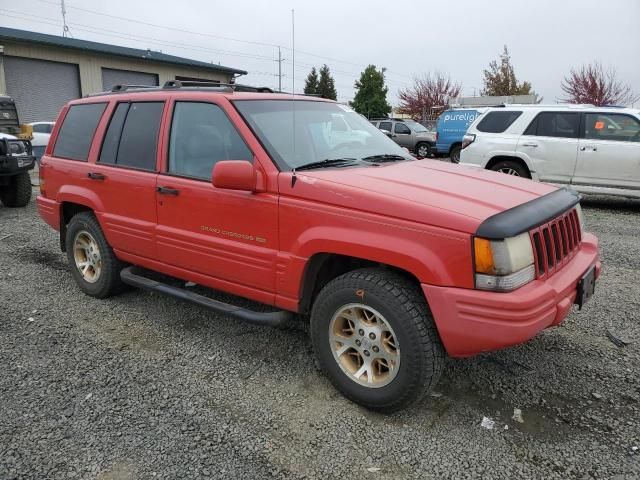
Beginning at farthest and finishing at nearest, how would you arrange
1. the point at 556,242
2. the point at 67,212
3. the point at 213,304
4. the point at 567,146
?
the point at 567,146, the point at 67,212, the point at 213,304, the point at 556,242

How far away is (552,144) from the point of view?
891 cm

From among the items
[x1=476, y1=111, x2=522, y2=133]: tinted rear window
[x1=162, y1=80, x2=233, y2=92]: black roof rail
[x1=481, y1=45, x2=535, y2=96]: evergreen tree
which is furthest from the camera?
[x1=481, y1=45, x2=535, y2=96]: evergreen tree

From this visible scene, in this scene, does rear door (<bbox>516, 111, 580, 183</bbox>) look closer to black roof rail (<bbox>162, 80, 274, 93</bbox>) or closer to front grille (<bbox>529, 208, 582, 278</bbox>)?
front grille (<bbox>529, 208, 582, 278</bbox>)

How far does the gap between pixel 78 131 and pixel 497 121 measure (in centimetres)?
766

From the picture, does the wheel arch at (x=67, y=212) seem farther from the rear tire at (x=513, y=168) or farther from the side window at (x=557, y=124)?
the side window at (x=557, y=124)

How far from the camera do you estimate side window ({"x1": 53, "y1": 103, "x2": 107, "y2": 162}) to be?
438 centimetres

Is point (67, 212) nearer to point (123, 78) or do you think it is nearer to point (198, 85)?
point (198, 85)

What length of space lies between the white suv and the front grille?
245 inches

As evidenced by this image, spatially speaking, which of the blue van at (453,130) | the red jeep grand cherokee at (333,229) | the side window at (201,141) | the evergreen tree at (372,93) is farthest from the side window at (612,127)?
the evergreen tree at (372,93)


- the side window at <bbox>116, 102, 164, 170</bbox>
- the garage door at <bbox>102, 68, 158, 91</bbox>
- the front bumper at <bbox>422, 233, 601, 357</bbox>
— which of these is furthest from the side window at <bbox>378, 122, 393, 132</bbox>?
the front bumper at <bbox>422, 233, 601, 357</bbox>

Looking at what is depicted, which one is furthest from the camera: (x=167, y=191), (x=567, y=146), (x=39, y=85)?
(x=39, y=85)

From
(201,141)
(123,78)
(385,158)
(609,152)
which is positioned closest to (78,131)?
(201,141)

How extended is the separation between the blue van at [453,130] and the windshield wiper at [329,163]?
13.0m

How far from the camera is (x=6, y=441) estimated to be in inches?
102
